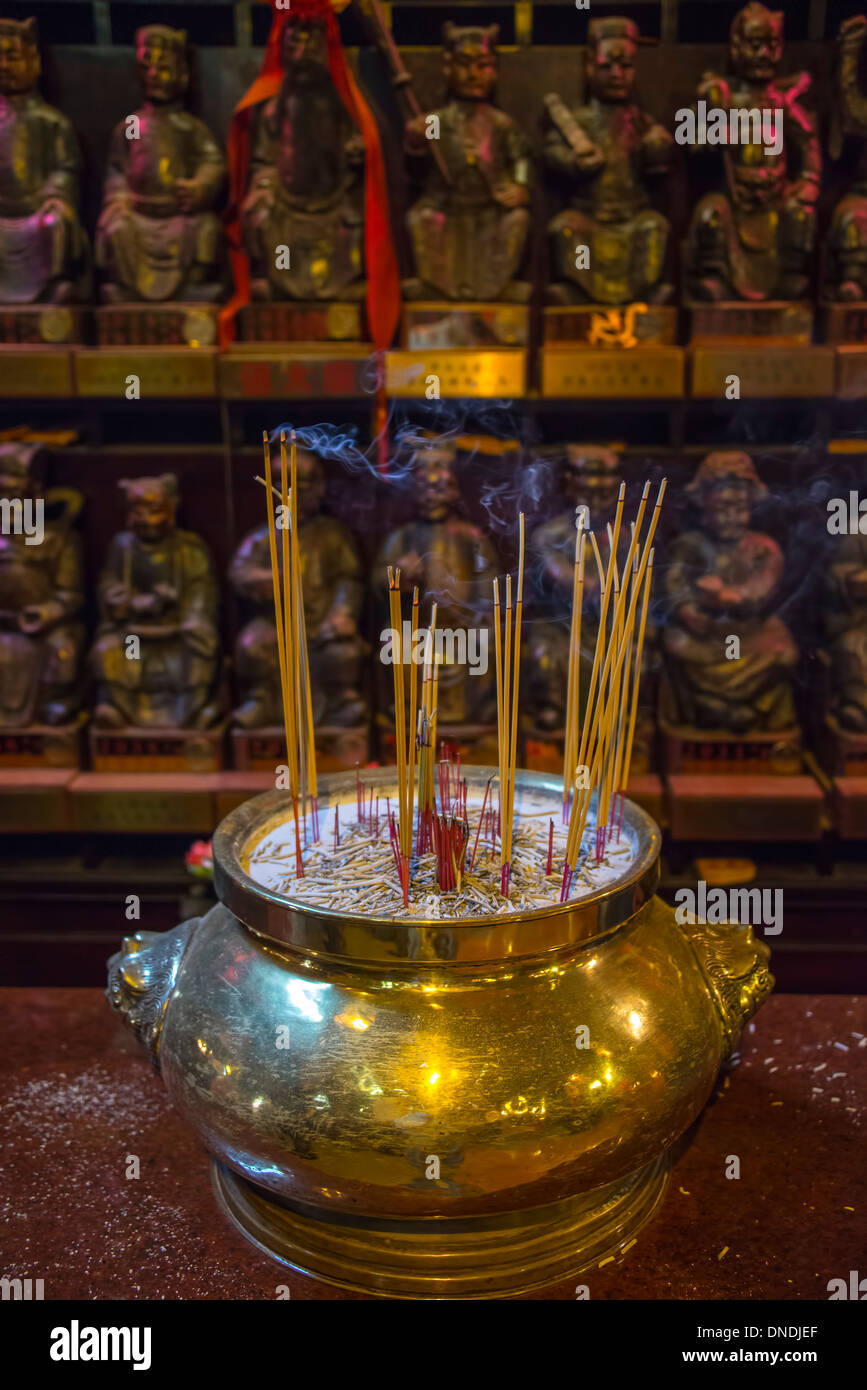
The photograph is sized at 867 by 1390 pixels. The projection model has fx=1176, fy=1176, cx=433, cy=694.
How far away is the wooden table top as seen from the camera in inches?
42.9

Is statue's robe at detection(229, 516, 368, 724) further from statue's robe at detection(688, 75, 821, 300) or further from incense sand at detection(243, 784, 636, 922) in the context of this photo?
incense sand at detection(243, 784, 636, 922)

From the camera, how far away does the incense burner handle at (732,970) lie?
4.00ft

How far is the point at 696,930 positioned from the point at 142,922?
1.98 m

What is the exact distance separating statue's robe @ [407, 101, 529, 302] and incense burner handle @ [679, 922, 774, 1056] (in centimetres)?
203

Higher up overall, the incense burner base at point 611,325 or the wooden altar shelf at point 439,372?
the incense burner base at point 611,325

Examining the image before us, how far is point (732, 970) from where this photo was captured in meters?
1.25

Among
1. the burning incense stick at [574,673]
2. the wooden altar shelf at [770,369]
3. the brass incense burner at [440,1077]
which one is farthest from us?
the wooden altar shelf at [770,369]

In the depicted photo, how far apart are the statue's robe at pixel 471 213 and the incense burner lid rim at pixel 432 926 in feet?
6.84

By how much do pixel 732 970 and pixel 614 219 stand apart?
87.6 inches

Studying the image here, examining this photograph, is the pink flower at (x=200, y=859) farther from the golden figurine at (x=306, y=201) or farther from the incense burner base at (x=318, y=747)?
the golden figurine at (x=306, y=201)

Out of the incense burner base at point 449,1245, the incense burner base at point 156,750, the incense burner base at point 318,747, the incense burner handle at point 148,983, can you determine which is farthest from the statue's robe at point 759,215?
the incense burner base at point 449,1245

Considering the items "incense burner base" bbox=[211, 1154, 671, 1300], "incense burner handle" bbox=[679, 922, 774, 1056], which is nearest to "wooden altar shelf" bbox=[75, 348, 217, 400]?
"incense burner handle" bbox=[679, 922, 774, 1056]

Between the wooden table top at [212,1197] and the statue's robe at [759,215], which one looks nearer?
the wooden table top at [212,1197]

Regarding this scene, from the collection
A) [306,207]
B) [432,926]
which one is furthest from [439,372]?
[432,926]
